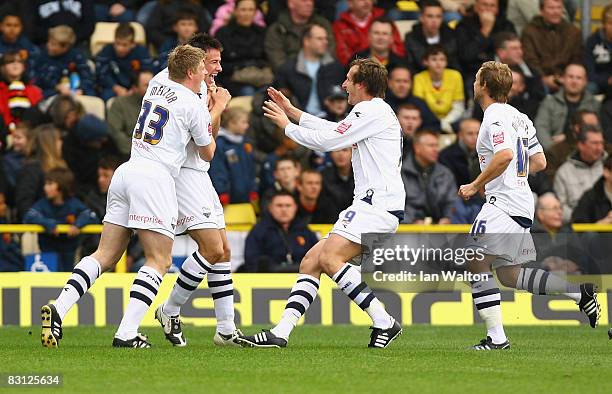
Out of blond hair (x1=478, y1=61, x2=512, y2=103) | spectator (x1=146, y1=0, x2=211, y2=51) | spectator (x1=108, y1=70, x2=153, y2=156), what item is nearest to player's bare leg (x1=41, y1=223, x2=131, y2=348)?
blond hair (x1=478, y1=61, x2=512, y2=103)

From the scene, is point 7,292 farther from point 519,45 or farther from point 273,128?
point 519,45

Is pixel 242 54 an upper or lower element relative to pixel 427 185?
upper

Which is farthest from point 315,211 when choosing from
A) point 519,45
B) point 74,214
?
point 519,45

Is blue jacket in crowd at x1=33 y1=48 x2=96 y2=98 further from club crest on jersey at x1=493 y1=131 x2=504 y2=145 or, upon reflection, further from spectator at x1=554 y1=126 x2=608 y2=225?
club crest on jersey at x1=493 y1=131 x2=504 y2=145

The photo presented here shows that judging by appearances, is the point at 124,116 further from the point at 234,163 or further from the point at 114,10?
the point at 114,10

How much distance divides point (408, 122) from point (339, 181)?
137cm

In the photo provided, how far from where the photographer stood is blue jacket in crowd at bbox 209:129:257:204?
16.3 metres

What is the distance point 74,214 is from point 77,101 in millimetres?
2082

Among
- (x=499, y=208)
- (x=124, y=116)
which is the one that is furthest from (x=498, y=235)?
(x=124, y=116)

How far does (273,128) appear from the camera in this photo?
17406 mm

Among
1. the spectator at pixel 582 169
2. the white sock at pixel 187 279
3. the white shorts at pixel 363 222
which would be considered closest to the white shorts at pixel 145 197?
the white sock at pixel 187 279

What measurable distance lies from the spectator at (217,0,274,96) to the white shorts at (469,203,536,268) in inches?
306

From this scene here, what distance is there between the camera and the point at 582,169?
17156 mm

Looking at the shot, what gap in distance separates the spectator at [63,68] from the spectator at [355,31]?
3.52 m
